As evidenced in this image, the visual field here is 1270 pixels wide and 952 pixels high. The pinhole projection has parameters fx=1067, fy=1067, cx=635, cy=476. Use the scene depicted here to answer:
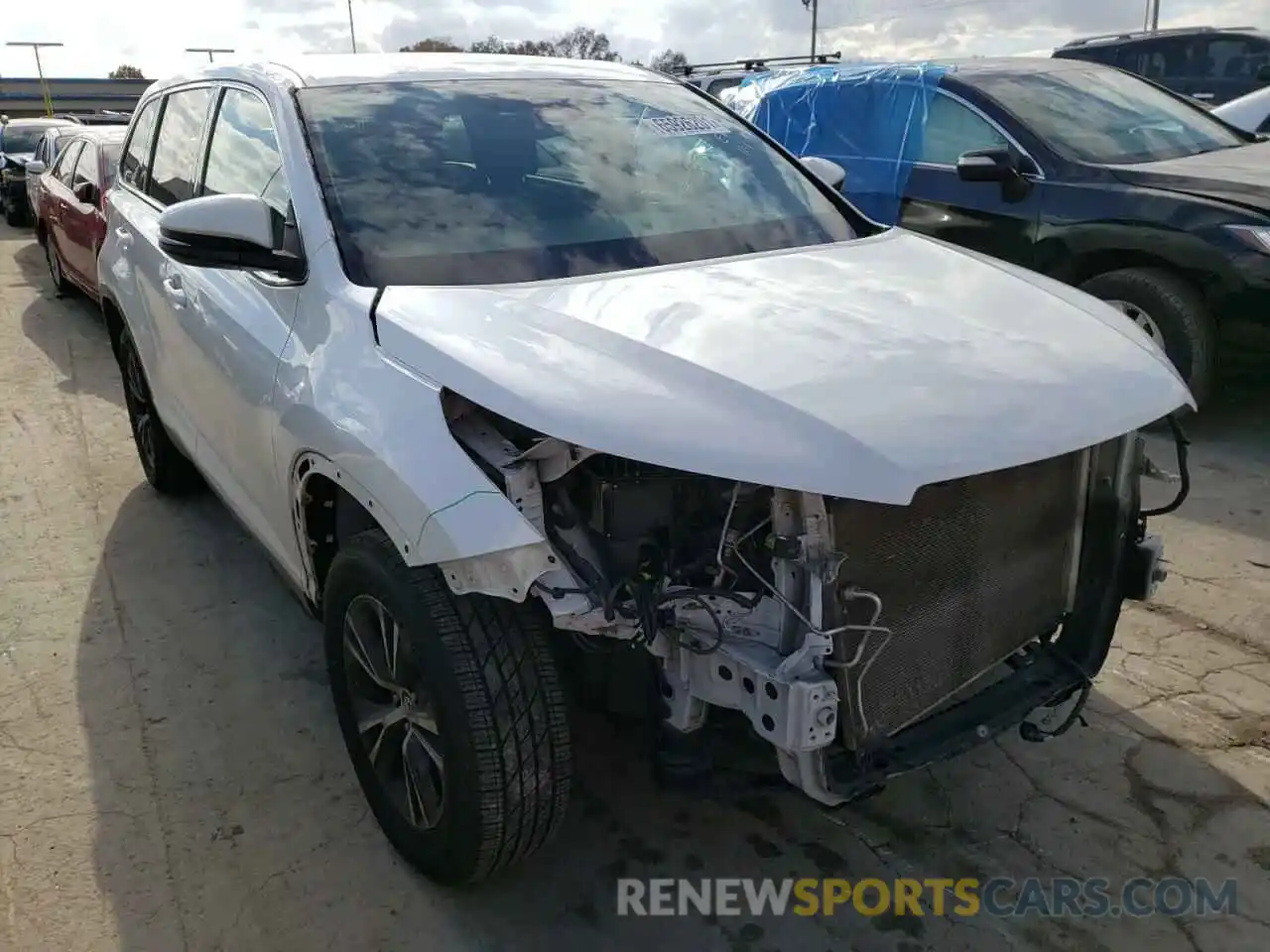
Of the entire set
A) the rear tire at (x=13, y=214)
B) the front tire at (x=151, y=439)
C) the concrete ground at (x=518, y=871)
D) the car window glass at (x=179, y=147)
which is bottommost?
the rear tire at (x=13, y=214)

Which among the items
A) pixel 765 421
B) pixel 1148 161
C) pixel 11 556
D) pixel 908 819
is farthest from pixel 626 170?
pixel 1148 161

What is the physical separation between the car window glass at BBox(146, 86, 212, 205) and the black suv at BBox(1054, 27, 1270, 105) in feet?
38.3

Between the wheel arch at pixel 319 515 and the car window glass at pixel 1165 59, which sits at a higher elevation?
the car window glass at pixel 1165 59

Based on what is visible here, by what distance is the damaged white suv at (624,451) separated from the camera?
1975 mm

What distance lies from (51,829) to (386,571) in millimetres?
1292

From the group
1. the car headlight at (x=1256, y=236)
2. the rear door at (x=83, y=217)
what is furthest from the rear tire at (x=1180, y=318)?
the rear door at (x=83, y=217)

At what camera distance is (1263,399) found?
5.80m

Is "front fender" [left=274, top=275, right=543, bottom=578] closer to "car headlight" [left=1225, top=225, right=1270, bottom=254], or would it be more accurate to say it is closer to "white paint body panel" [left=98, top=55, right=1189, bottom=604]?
"white paint body panel" [left=98, top=55, right=1189, bottom=604]

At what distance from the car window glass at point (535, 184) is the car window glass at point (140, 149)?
1.76 metres

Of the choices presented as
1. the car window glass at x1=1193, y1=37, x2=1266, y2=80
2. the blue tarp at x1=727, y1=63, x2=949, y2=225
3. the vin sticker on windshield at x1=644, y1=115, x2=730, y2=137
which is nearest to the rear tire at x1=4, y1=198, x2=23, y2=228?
the blue tarp at x1=727, y1=63, x2=949, y2=225

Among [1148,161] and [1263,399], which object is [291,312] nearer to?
[1148,161]

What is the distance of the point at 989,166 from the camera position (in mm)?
5492

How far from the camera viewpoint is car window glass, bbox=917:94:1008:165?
591 cm

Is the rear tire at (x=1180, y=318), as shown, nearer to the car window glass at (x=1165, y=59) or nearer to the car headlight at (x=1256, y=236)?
the car headlight at (x=1256, y=236)
